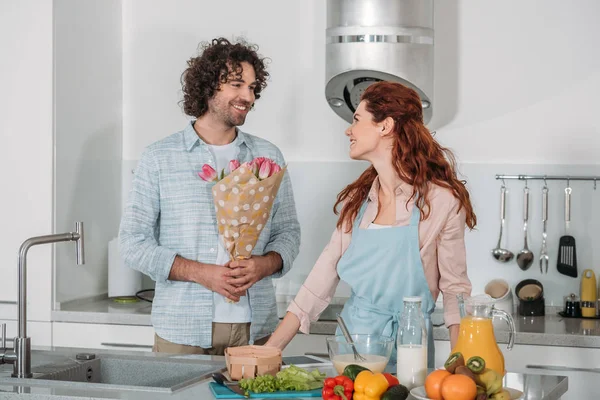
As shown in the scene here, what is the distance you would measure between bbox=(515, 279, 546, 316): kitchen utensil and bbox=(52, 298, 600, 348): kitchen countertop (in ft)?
0.11

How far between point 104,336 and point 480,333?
1914mm

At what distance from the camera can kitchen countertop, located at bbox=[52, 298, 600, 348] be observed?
3000 millimetres

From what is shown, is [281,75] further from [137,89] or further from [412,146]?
[412,146]

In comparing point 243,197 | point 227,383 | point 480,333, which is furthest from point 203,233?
point 480,333

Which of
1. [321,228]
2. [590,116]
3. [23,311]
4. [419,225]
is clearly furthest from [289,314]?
[590,116]

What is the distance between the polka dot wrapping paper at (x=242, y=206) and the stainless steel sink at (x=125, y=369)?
399mm

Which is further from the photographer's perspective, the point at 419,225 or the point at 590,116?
the point at 590,116

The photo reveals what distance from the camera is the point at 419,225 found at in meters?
2.29

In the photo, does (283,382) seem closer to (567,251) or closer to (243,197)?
(243,197)

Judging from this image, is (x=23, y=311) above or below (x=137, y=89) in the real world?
below

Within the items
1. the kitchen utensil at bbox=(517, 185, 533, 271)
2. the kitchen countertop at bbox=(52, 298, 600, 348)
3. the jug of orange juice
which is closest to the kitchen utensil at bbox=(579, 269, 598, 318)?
the kitchen countertop at bbox=(52, 298, 600, 348)

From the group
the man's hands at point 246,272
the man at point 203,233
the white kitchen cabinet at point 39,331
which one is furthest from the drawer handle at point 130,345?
the man's hands at point 246,272

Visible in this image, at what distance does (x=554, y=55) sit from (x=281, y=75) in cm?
107

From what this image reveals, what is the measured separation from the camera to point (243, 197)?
8.23 feet
